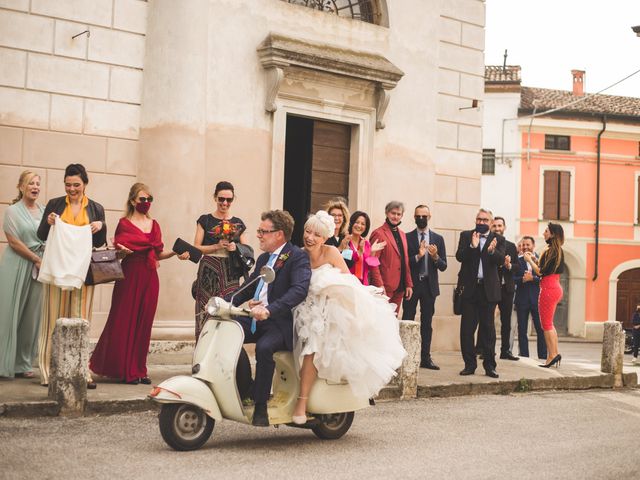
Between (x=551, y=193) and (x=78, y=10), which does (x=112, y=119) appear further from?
(x=551, y=193)

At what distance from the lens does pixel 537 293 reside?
49.0 feet

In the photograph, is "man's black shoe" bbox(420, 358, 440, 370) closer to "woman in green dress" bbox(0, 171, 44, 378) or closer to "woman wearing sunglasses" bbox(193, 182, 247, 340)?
"woman wearing sunglasses" bbox(193, 182, 247, 340)

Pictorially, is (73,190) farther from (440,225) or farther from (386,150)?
(440,225)

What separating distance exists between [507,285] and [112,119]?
19.6 ft

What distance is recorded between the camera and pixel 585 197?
4153 centimetres

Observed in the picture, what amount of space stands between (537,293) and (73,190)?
8.10 metres

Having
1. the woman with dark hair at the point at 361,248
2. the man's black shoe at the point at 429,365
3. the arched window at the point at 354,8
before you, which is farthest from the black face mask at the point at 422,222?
the arched window at the point at 354,8

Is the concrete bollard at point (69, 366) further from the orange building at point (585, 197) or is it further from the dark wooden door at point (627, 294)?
the dark wooden door at point (627, 294)

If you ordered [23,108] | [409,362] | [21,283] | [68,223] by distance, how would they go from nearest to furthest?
[68,223] < [21,283] < [409,362] < [23,108]

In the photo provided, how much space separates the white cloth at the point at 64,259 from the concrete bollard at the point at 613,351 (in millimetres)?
7204

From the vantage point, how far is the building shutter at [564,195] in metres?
41.4

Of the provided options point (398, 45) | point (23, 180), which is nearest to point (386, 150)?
point (398, 45)

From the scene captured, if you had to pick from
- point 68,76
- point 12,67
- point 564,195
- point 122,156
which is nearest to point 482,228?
point 122,156

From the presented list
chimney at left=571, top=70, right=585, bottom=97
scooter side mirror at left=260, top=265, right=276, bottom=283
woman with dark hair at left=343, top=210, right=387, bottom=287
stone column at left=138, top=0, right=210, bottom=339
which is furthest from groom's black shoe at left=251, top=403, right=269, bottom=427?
chimney at left=571, top=70, right=585, bottom=97
